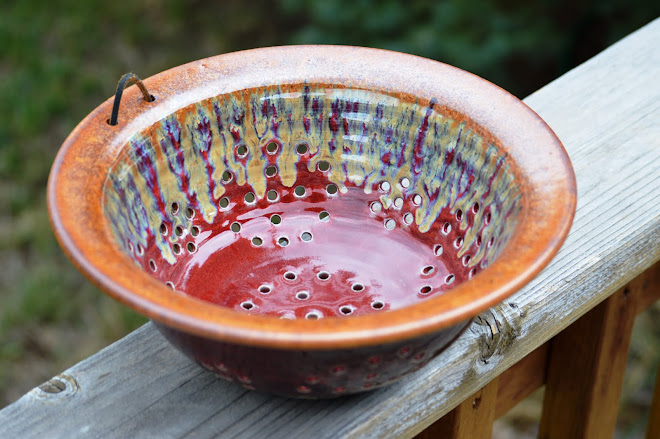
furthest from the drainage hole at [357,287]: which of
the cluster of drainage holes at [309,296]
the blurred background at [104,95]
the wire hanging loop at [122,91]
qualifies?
the blurred background at [104,95]

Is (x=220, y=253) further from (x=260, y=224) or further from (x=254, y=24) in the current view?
(x=254, y=24)

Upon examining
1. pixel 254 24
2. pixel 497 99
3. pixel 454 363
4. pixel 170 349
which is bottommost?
pixel 254 24

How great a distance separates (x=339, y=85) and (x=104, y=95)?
2862 millimetres

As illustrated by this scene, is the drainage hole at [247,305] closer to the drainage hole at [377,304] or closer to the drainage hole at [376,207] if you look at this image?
the drainage hole at [377,304]

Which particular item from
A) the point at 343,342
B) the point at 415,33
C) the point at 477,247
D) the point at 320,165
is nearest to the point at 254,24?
the point at 415,33

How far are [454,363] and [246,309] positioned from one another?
337 mm

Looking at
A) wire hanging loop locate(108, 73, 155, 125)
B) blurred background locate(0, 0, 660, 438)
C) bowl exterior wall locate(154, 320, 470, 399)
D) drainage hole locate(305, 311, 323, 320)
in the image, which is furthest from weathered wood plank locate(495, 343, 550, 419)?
blurred background locate(0, 0, 660, 438)

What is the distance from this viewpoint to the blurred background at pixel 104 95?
9.81ft

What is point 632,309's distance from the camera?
5.41ft

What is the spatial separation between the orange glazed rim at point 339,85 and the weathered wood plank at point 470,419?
409 mm

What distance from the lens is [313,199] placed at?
147cm

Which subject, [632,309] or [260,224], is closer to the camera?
[260,224]

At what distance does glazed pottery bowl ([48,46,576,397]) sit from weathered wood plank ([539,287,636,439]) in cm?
46

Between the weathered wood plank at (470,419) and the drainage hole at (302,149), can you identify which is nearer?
the weathered wood plank at (470,419)
